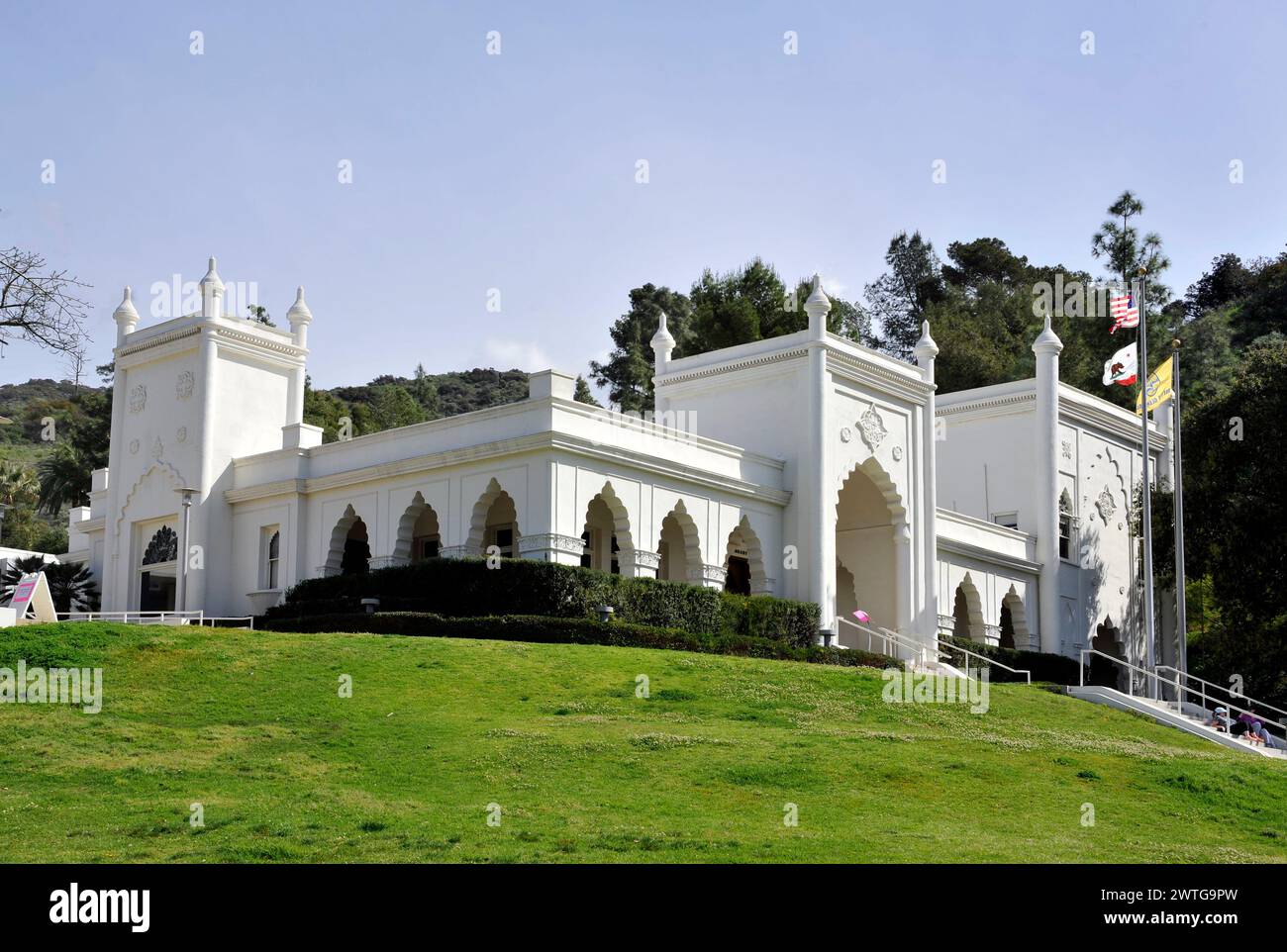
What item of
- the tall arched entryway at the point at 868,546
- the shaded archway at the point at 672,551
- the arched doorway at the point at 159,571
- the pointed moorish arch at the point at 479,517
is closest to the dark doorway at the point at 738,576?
the tall arched entryway at the point at 868,546

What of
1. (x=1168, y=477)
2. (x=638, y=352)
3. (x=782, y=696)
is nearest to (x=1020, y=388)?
(x=1168, y=477)

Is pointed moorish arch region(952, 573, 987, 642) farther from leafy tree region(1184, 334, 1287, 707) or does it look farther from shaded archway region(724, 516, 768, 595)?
shaded archway region(724, 516, 768, 595)

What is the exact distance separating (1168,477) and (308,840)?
4024 cm

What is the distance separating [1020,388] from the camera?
48094 millimetres

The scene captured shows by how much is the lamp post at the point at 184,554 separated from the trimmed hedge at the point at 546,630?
3195mm

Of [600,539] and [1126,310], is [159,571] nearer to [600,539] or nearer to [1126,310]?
[600,539]

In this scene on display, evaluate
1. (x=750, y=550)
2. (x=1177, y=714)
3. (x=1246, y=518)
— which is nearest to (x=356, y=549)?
(x=750, y=550)

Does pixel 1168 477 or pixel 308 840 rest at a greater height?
pixel 1168 477

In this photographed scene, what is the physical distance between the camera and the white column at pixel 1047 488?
47000mm

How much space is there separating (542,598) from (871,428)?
41.0ft

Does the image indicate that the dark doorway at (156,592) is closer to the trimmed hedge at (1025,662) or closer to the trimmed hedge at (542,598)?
the trimmed hedge at (542,598)

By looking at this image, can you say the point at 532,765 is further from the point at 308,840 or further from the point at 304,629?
the point at 304,629

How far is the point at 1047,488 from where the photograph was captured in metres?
47.1

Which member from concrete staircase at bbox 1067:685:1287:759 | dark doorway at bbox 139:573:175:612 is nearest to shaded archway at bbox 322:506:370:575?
dark doorway at bbox 139:573:175:612
